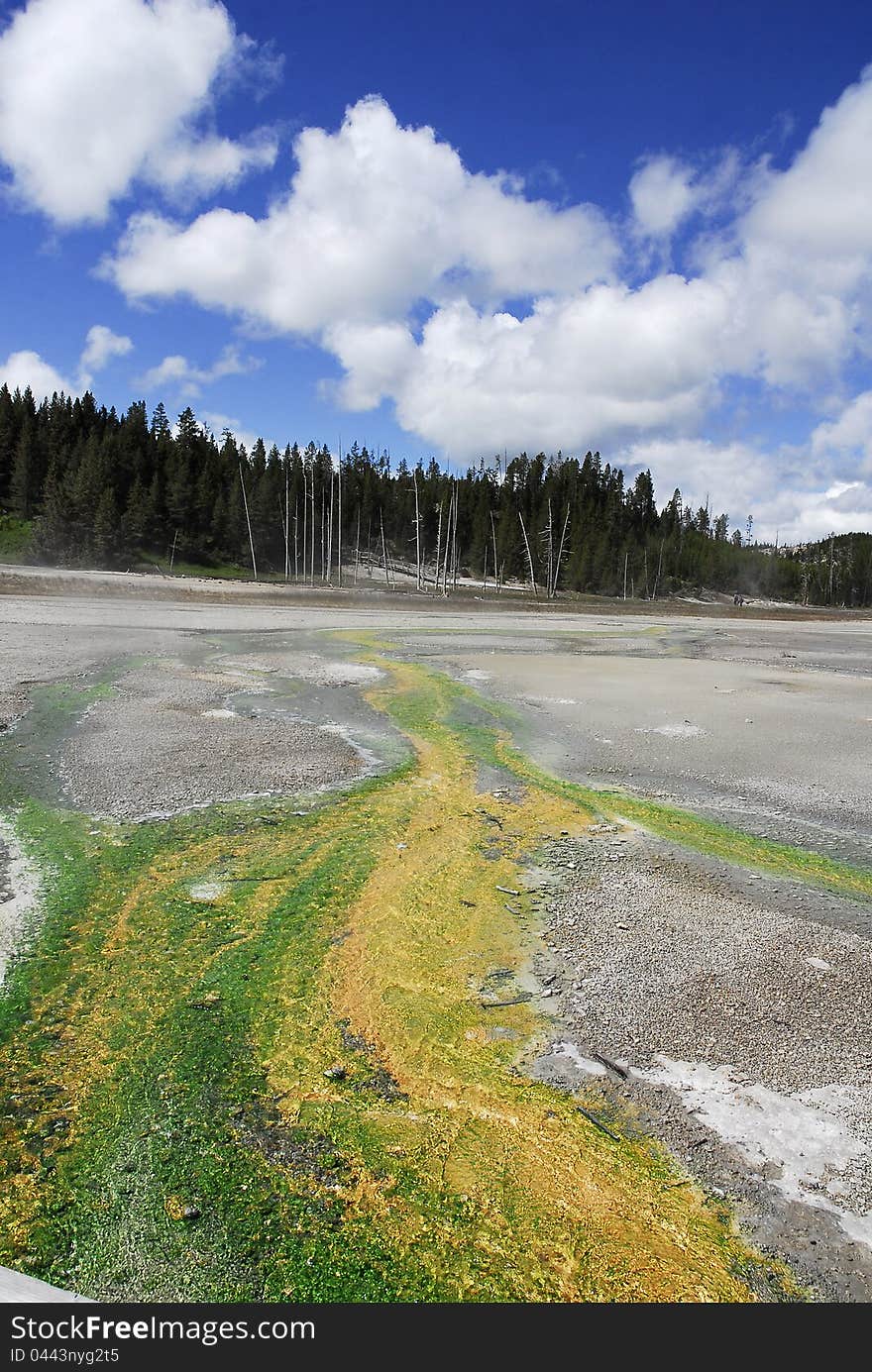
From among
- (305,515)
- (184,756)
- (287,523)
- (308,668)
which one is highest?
(305,515)

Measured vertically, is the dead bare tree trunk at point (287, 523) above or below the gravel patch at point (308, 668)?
above

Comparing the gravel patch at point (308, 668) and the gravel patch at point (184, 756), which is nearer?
the gravel patch at point (184, 756)


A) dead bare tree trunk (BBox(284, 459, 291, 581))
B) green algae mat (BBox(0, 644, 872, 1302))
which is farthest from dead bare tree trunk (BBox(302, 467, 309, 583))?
green algae mat (BBox(0, 644, 872, 1302))

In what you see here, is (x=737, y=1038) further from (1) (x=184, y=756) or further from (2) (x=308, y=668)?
(2) (x=308, y=668)

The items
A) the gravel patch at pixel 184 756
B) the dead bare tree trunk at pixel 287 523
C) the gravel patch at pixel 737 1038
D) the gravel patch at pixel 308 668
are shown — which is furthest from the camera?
the dead bare tree trunk at pixel 287 523

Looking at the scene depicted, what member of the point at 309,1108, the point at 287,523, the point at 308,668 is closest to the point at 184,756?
the point at 309,1108

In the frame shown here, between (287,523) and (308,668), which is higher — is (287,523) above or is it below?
above

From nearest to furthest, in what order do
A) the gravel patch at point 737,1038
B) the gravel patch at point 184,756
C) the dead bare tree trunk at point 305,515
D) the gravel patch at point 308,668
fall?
1. the gravel patch at point 737,1038
2. the gravel patch at point 184,756
3. the gravel patch at point 308,668
4. the dead bare tree trunk at point 305,515

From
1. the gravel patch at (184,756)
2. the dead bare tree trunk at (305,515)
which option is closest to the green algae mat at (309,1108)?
the gravel patch at (184,756)

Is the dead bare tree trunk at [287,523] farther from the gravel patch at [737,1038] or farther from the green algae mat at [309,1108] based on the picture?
the gravel patch at [737,1038]

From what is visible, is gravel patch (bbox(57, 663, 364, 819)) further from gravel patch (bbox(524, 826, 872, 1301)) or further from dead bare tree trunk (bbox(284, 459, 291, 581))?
dead bare tree trunk (bbox(284, 459, 291, 581))
